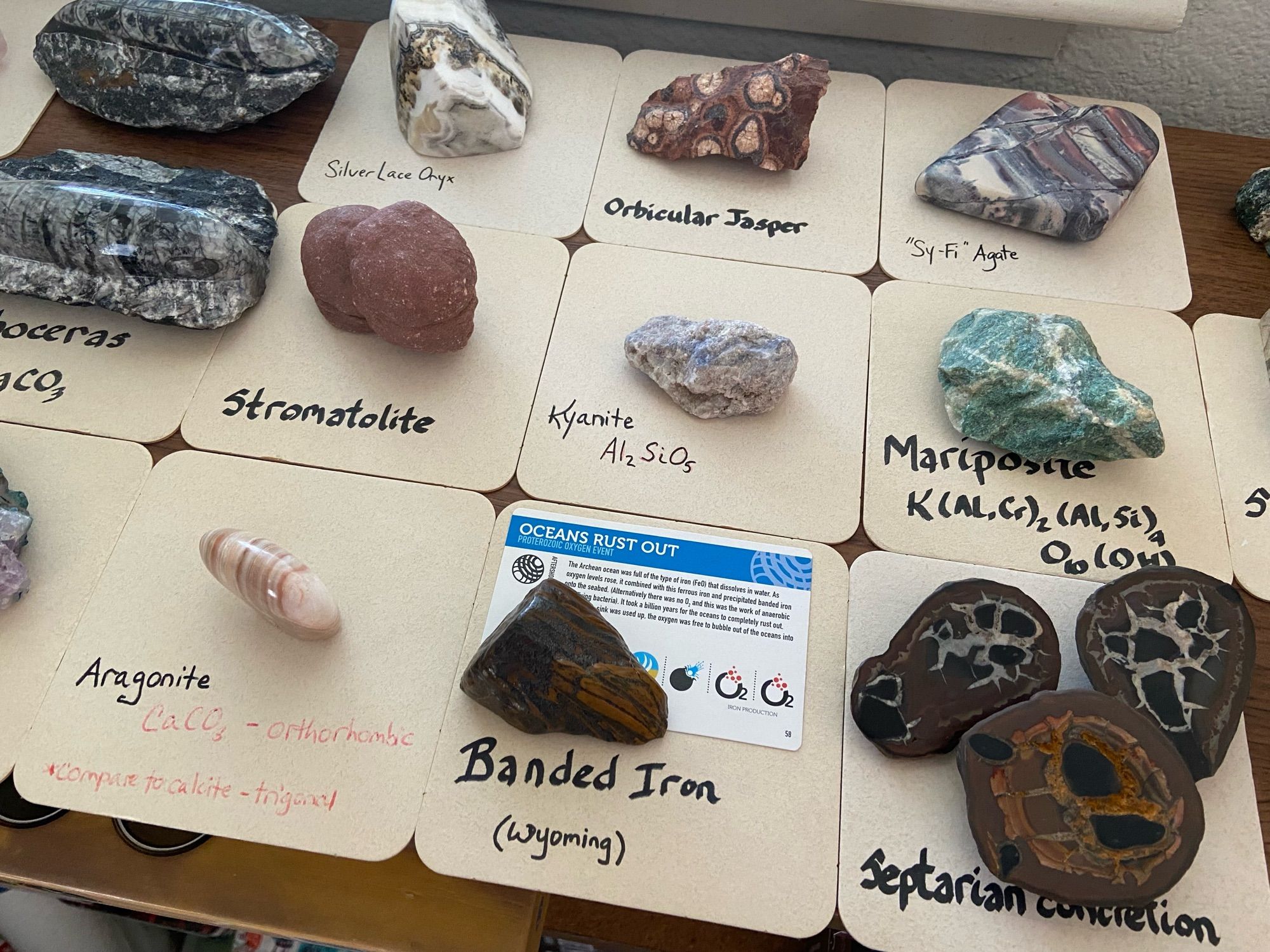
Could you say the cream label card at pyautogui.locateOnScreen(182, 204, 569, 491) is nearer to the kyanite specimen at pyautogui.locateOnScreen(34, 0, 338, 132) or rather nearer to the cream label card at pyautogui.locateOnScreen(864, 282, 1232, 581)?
the kyanite specimen at pyautogui.locateOnScreen(34, 0, 338, 132)

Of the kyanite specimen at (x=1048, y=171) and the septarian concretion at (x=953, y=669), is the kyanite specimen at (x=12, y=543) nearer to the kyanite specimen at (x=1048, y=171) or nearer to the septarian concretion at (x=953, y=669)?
the septarian concretion at (x=953, y=669)

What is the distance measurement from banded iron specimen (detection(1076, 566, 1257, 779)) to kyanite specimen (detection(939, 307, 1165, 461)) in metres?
0.12

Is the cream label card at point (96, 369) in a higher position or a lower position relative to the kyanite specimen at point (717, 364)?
lower

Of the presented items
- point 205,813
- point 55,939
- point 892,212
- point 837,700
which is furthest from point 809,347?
point 55,939

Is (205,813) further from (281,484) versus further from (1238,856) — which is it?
(1238,856)

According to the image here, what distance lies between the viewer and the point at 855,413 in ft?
2.81

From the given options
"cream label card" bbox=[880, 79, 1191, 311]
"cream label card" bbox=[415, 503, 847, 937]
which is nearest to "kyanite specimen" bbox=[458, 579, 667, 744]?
"cream label card" bbox=[415, 503, 847, 937]

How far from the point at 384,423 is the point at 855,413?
0.42m

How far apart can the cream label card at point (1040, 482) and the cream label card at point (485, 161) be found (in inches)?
14.2

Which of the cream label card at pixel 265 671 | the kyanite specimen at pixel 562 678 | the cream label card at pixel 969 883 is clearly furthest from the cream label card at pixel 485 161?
the cream label card at pixel 969 883

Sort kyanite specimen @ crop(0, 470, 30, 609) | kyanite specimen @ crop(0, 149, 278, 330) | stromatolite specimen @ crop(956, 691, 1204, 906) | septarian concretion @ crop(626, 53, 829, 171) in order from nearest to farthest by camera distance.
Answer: stromatolite specimen @ crop(956, 691, 1204, 906), kyanite specimen @ crop(0, 470, 30, 609), kyanite specimen @ crop(0, 149, 278, 330), septarian concretion @ crop(626, 53, 829, 171)

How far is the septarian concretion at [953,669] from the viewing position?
693mm

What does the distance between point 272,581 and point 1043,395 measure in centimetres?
64

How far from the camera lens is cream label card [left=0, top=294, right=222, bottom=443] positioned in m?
0.85
